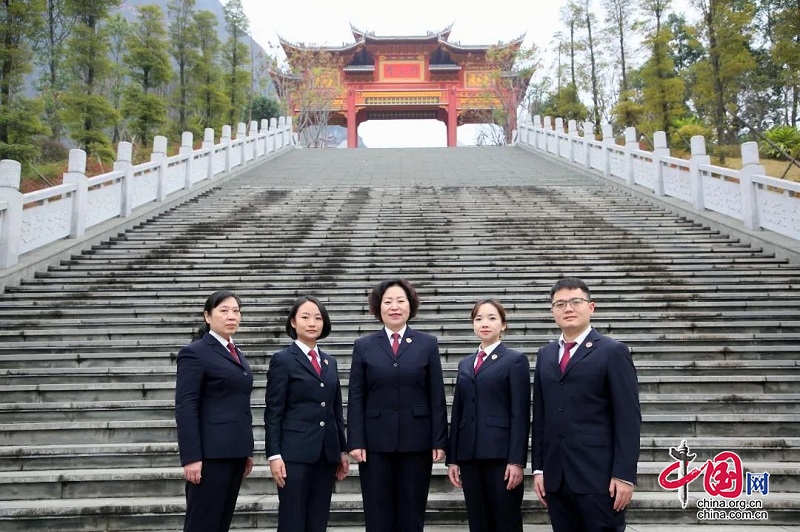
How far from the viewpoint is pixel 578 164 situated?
1552 centimetres

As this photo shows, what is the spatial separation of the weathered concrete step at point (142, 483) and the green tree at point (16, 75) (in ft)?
34.2

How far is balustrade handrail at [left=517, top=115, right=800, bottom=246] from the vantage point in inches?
304

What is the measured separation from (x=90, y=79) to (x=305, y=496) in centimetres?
1640

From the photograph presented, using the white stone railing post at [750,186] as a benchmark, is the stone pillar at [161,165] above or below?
above

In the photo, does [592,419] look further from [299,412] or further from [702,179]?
[702,179]

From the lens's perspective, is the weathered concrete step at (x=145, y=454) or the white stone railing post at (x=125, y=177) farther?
the white stone railing post at (x=125, y=177)

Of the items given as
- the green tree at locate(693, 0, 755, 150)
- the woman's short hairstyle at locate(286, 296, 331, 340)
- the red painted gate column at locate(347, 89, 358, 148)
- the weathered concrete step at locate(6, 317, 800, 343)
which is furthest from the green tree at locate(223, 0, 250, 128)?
the woman's short hairstyle at locate(286, 296, 331, 340)

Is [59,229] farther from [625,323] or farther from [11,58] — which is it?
[625,323]

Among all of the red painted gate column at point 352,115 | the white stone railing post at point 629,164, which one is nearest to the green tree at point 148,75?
the white stone railing post at point 629,164

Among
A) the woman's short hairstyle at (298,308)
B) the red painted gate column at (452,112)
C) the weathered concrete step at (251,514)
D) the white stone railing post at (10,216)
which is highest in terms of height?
the red painted gate column at (452,112)

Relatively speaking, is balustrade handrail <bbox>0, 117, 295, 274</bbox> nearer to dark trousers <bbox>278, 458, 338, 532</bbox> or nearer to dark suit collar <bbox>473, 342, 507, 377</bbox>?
dark trousers <bbox>278, 458, 338, 532</bbox>

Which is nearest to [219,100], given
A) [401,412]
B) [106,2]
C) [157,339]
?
[106,2]

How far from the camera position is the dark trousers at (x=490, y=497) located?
2.65 metres

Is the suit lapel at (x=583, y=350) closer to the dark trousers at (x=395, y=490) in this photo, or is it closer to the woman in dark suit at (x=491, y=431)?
the woman in dark suit at (x=491, y=431)
